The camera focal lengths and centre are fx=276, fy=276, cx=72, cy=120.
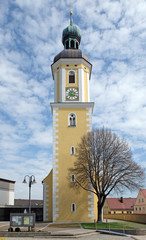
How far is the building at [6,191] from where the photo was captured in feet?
132

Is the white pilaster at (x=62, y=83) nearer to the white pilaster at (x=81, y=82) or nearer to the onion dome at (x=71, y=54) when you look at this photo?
the onion dome at (x=71, y=54)

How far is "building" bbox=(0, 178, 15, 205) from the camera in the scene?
132 ft

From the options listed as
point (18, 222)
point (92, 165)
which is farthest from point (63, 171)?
point (18, 222)

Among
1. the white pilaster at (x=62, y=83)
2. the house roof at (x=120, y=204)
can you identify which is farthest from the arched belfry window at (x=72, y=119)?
the house roof at (x=120, y=204)

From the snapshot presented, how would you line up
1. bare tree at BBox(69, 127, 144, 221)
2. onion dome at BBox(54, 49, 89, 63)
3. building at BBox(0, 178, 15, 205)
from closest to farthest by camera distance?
bare tree at BBox(69, 127, 144, 221) < onion dome at BBox(54, 49, 89, 63) < building at BBox(0, 178, 15, 205)

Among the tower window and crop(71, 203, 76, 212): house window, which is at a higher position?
the tower window

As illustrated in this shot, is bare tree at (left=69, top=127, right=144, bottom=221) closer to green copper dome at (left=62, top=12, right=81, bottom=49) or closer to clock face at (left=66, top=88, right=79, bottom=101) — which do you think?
clock face at (left=66, top=88, right=79, bottom=101)

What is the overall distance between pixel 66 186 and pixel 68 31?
1888cm

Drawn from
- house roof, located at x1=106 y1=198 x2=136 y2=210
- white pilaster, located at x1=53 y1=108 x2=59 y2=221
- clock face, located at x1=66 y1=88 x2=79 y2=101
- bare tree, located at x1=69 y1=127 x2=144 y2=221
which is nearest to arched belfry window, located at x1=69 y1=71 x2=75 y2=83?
clock face, located at x1=66 y1=88 x2=79 y2=101

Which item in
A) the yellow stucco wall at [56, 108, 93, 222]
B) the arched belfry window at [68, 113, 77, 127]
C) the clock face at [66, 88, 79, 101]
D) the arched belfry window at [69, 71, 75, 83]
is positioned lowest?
the yellow stucco wall at [56, 108, 93, 222]

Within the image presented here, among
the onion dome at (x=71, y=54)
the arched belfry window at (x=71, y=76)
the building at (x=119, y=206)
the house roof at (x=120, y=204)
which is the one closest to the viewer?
the arched belfry window at (x=71, y=76)

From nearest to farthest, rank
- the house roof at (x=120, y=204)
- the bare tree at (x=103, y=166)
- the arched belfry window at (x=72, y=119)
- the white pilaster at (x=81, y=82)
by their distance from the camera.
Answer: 1. the bare tree at (x=103, y=166)
2. the arched belfry window at (x=72, y=119)
3. the white pilaster at (x=81, y=82)
4. the house roof at (x=120, y=204)

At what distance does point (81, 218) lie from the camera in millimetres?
26906

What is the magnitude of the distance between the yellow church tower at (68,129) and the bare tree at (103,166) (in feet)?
3.19
